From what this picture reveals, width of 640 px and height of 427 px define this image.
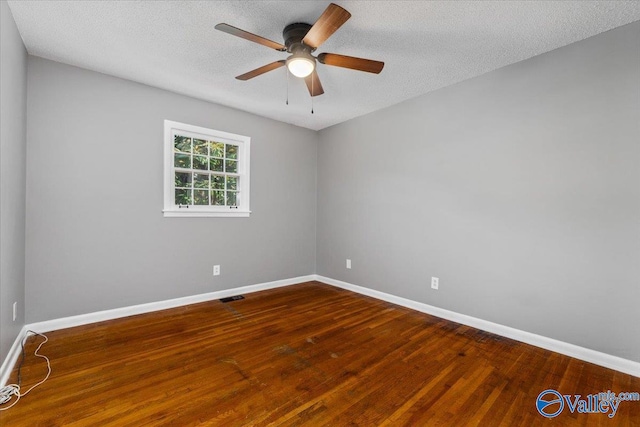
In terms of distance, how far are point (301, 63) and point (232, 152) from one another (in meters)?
2.08

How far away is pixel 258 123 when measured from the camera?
4.00m

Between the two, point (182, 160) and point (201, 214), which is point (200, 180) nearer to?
point (182, 160)

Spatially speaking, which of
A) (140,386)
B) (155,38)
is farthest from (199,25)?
(140,386)

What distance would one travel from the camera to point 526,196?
249cm

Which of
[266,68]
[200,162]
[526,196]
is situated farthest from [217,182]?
[526,196]

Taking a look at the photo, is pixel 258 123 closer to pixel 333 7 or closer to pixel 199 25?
pixel 199 25

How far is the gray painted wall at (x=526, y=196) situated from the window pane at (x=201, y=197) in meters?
2.21

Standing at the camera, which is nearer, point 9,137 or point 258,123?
point 9,137

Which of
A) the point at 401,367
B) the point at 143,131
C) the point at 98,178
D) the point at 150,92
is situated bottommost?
the point at 401,367

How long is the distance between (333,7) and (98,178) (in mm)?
2758

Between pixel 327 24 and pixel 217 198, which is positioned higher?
pixel 327 24

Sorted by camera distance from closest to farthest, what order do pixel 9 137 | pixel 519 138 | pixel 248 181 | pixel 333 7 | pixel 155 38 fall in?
1. pixel 333 7
2. pixel 9 137
3. pixel 155 38
4. pixel 519 138
5. pixel 248 181

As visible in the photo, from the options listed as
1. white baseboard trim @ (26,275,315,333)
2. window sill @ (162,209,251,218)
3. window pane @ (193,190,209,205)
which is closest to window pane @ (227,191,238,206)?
window sill @ (162,209,251,218)

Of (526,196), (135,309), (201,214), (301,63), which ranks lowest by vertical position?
(135,309)
